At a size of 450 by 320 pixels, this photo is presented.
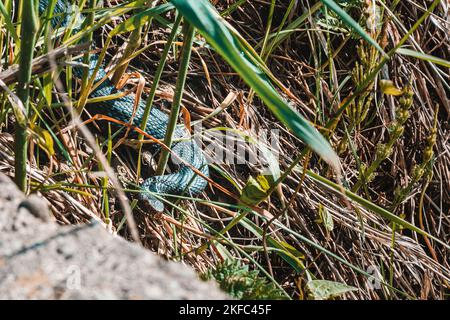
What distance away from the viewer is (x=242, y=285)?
3.74 feet

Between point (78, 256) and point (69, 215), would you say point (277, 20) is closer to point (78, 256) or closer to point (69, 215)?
point (69, 215)

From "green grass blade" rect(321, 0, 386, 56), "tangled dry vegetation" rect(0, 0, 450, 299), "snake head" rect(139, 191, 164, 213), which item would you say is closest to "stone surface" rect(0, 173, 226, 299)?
"green grass blade" rect(321, 0, 386, 56)

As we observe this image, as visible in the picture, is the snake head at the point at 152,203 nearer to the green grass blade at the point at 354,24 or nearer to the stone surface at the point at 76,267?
the stone surface at the point at 76,267

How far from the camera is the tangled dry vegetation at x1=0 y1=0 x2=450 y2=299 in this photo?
5.75 feet

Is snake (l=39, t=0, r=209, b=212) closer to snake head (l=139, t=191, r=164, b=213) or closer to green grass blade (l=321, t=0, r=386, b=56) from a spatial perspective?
snake head (l=139, t=191, r=164, b=213)

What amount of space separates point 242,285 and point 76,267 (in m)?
0.36

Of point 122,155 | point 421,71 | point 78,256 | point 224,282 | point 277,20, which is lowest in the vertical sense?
point 224,282

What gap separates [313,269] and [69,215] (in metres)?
0.89

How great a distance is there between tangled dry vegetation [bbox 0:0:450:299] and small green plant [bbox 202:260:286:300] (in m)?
0.38

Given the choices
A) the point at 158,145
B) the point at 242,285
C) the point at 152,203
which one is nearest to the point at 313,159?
the point at 158,145
